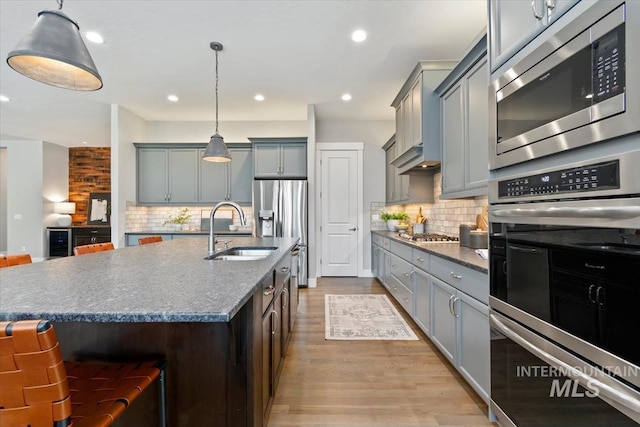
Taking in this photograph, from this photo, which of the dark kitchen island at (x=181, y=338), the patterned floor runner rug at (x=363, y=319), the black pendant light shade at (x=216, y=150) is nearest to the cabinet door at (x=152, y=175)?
the black pendant light shade at (x=216, y=150)

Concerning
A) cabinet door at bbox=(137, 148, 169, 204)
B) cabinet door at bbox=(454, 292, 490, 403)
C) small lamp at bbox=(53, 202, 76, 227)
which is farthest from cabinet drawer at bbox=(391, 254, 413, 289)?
small lamp at bbox=(53, 202, 76, 227)

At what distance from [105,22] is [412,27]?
108 inches

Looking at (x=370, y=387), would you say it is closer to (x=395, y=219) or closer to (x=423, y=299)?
(x=423, y=299)

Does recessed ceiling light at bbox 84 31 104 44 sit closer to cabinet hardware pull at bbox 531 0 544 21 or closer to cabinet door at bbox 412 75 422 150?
cabinet door at bbox 412 75 422 150

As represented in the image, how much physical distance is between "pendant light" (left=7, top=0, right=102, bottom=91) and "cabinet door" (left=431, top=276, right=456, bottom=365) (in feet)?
8.00

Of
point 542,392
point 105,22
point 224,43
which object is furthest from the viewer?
point 224,43

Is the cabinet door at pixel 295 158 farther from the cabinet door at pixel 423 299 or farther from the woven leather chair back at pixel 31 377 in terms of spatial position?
the woven leather chair back at pixel 31 377

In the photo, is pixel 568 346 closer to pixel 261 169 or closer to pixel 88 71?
pixel 88 71

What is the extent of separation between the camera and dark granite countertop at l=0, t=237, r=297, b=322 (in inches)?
31.8

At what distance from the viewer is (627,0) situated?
0.87 m

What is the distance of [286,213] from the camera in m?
4.55

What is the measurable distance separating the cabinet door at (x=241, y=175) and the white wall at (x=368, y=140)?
53.5 inches

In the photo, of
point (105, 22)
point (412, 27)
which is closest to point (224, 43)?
point (105, 22)

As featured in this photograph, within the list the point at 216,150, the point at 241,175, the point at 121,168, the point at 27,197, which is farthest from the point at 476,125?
the point at 27,197
